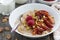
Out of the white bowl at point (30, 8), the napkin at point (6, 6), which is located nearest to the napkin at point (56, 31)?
the white bowl at point (30, 8)

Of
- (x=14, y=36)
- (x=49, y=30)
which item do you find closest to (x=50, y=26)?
(x=49, y=30)

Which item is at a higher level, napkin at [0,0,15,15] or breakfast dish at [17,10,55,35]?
napkin at [0,0,15,15]

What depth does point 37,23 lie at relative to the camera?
29.7 inches

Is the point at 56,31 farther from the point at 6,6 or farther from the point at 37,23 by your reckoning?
the point at 6,6

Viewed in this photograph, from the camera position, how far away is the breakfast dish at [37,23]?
0.73 metres

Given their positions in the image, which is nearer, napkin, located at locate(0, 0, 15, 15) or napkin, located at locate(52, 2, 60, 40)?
napkin, located at locate(52, 2, 60, 40)

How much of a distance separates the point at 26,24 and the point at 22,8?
0.12 m

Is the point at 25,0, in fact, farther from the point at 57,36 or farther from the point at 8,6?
the point at 57,36

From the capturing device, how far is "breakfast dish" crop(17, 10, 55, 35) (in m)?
0.73

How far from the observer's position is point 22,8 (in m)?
0.85

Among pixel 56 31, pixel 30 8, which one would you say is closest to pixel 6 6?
pixel 30 8

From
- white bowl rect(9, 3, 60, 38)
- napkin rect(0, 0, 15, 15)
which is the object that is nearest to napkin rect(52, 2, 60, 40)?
white bowl rect(9, 3, 60, 38)

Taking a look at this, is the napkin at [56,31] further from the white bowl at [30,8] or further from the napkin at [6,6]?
the napkin at [6,6]

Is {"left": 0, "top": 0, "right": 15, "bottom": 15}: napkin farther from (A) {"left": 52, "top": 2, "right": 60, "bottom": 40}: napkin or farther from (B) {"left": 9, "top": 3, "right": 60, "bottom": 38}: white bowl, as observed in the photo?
(A) {"left": 52, "top": 2, "right": 60, "bottom": 40}: napkin
